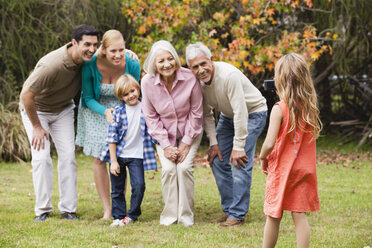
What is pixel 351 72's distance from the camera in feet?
41.5

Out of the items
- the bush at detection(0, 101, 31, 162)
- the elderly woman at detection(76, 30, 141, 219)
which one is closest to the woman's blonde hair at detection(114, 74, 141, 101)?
the elderly woman at detection(76, 30, 141, 219)

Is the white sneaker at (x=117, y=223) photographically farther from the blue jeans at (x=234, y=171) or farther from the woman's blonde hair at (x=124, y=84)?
the woman's blonde hair at (x=124, y=84)

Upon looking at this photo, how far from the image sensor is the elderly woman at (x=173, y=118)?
4742 millimetres

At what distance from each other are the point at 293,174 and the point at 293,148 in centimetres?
18

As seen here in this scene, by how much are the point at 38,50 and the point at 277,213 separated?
334 inches

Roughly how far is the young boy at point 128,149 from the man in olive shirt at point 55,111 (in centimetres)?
48

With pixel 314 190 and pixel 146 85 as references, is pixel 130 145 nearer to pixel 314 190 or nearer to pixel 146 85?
pixel 146 85

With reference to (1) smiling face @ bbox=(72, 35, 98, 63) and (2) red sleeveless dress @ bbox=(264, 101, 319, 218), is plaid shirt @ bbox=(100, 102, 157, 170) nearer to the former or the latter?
(1) smiling face @ bbox=(72, 35, 98, 63)

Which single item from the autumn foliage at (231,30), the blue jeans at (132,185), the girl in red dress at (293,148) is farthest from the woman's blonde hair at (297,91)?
the autumn foliage at (231,30)

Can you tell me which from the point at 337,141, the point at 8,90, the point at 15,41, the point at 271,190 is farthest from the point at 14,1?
the point at 271,190

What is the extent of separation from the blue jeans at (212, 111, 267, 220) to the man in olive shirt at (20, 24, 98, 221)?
5.00 ft

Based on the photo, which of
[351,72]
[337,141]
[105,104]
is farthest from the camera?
[351,72]

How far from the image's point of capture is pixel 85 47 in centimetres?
486

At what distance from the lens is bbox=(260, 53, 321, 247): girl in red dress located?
11.0 feet
